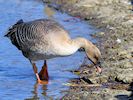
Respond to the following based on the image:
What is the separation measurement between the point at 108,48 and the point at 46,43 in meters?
3.04

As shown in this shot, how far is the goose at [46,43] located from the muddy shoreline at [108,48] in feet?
1.63

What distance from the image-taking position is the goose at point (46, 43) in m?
10.4

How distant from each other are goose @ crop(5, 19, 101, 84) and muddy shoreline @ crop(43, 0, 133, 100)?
0.50 metres

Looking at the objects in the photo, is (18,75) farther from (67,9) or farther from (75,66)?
(67,9)

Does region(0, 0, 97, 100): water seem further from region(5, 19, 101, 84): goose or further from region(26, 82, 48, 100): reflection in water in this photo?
region(5, 19, 101, 84): goose

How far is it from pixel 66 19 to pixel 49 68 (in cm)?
517

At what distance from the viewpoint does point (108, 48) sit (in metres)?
13.1

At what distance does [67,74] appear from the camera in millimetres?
11430

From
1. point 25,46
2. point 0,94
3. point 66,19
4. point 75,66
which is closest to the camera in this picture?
point 0,94

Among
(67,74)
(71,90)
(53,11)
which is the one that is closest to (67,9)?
(53,11)

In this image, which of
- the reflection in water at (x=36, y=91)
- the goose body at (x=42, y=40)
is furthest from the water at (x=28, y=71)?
the goose body at (x=42, y=40)

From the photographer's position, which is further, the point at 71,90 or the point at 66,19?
the point at 66,19

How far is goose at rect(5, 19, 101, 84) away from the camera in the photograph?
1035cm

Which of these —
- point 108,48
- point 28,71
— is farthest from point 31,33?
point 108,48
